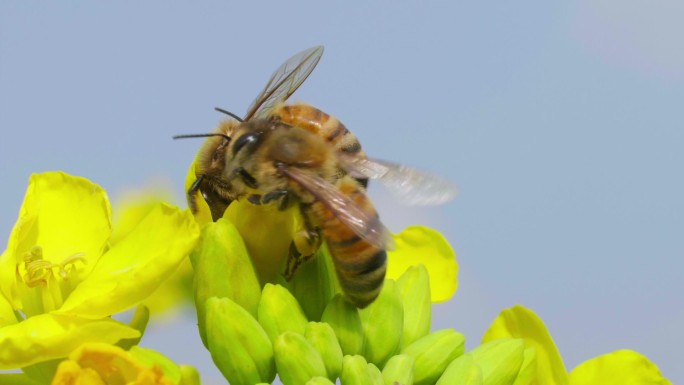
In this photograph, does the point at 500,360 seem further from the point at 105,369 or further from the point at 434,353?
the point at 105,369

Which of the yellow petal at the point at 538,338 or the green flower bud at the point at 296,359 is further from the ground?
the yellow petal at the point at 538,338

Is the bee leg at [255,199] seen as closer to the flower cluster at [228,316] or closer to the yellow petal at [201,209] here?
the flower cluster at [228,316]

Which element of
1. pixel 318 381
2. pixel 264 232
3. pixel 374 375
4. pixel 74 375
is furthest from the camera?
pixel 264 232

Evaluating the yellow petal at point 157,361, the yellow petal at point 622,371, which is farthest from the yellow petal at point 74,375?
the yellow petal at point 622,371

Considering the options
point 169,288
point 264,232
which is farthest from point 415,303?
point 169,288

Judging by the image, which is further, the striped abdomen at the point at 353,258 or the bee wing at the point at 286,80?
the bee wing at the point at 286,80

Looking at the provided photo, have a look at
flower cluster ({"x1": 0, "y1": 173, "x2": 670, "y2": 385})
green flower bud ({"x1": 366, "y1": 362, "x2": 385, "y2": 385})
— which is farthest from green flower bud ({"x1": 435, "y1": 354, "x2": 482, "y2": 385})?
green flower bud ({"x1": 366, "y1": 362, "x2": 385, "y2": 385})

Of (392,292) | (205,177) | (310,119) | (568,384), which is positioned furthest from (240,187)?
(568,384)
